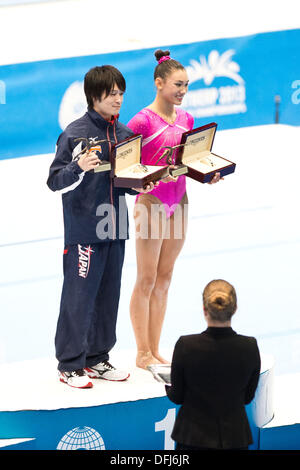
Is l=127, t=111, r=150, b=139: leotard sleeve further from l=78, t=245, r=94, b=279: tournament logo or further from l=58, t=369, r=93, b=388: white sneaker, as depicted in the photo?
l=58, t=369, r=93, b=388: white sneaker

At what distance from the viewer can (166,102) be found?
201 inches

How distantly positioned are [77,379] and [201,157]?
145 cm

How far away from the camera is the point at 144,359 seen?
534 centimetres

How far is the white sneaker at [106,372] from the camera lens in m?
5.11

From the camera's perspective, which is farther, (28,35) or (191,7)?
(191,7)

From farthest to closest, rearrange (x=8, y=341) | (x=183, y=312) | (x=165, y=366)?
1. (x=183, y=312)
2. (x=8, y=341)
3. (x=165, y=366)

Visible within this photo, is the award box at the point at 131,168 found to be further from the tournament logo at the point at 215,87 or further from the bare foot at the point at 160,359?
the tournament logo at the point at 215,87

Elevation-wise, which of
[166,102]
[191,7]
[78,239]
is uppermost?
[191,7]

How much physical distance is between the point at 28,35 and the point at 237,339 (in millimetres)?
8078

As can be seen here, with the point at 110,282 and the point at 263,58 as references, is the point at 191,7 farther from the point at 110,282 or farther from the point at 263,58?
the point at 110,282

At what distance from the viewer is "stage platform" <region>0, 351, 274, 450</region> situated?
4.69 metres

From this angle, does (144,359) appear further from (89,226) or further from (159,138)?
(159,138)
